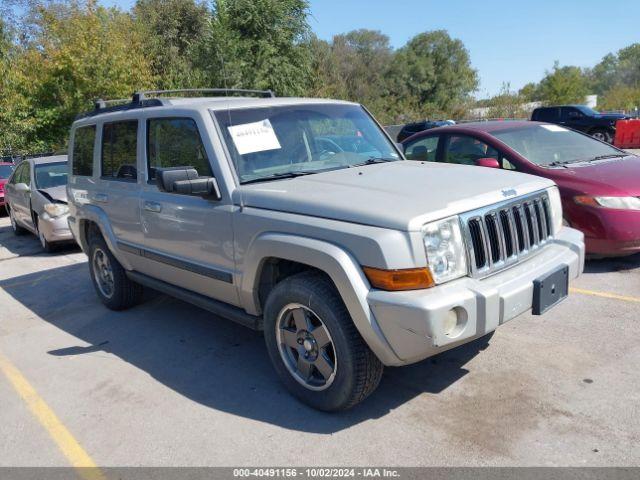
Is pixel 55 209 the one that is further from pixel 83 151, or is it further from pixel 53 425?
pixel 53 425

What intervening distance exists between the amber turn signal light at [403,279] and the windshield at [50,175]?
801 centimetres

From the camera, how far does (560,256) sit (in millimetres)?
3682

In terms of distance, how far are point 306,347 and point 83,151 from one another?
3.70 metres

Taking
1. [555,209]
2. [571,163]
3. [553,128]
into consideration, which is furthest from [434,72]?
[555,209]

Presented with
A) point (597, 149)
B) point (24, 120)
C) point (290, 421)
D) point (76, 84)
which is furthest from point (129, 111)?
point (24, 120)

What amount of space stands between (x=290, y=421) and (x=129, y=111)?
3053 mm

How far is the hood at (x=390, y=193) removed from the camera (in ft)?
9.96

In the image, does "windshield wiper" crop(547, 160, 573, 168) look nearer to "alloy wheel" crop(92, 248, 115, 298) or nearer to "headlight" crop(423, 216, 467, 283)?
"headlight" crop(423, 216, 467, 283)

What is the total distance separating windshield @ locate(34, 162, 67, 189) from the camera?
944 centimetres

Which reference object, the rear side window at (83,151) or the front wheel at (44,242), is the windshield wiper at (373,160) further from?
the front wheel at (44,242)

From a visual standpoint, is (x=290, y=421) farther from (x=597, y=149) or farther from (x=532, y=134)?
(x=597, y=149)

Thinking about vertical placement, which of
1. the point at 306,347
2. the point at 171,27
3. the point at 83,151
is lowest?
the point at 306,347

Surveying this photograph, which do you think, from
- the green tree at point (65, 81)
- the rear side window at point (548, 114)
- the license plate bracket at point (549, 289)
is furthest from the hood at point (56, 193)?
the rear side window at point (548, 114)

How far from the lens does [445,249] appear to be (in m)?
3.03
